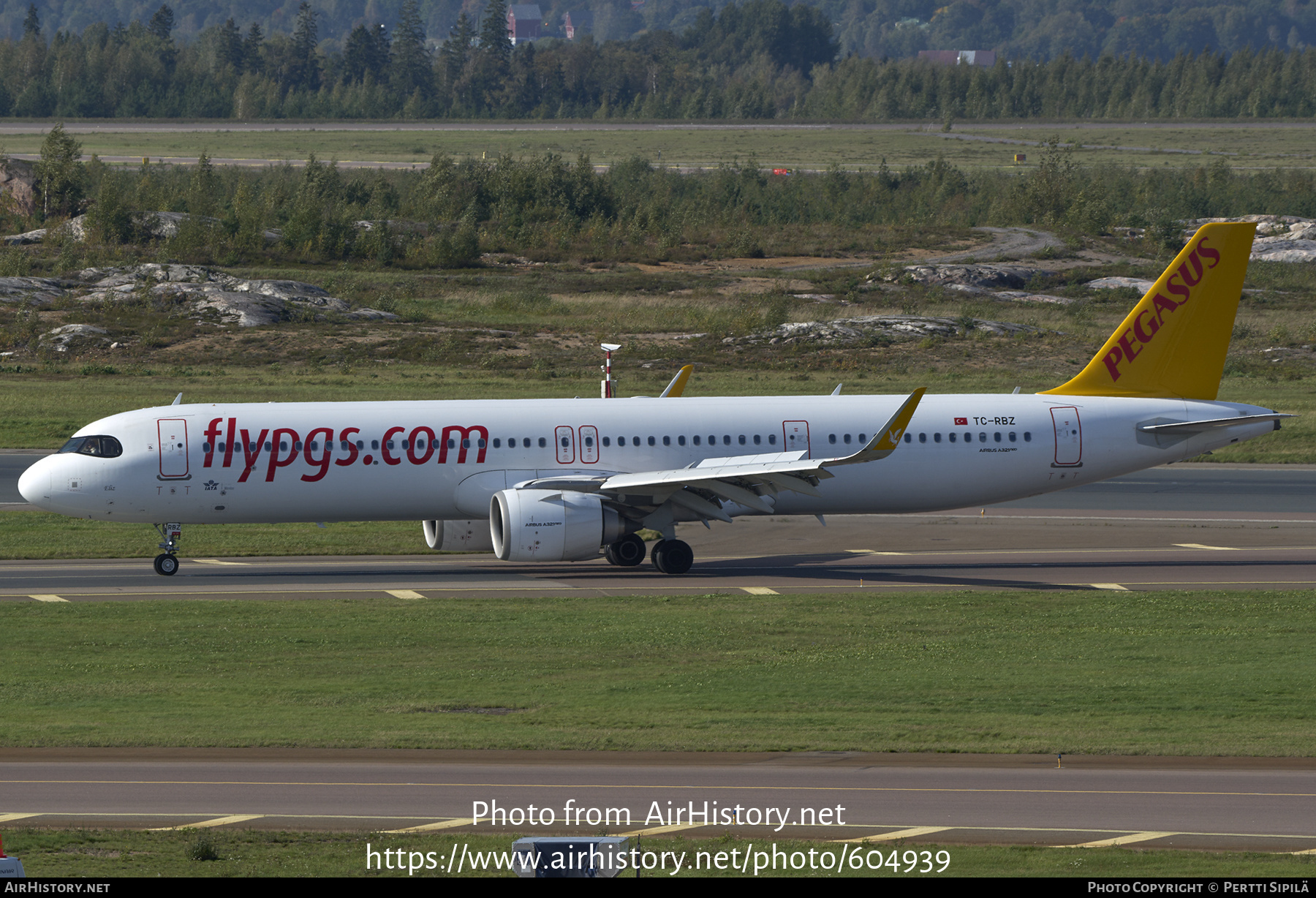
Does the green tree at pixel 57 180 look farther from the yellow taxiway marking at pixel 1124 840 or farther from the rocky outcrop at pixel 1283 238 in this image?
the yellow taxiway marking at pixel 1124 840

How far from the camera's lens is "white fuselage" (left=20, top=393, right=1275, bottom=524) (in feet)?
130

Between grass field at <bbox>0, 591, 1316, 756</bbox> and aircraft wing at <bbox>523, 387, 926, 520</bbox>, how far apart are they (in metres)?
3.53

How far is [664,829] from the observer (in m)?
18.5

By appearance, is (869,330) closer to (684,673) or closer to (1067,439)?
(1067,439)

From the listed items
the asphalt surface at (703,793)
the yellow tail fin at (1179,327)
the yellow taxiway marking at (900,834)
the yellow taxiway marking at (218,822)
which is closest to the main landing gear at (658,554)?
the yellow tail fin at (1179,327)

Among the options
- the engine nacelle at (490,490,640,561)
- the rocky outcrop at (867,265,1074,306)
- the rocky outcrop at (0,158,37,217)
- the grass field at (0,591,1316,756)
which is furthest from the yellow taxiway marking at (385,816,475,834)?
the rocky outcrop at (0,158,37,217)

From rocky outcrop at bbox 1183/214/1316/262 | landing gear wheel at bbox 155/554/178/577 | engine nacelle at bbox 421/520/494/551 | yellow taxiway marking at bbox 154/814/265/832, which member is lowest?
landing gear wheel at bbox 155/554/178/577

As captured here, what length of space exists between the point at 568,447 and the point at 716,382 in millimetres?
33352

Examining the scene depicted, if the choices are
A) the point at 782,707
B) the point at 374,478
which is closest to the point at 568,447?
the point at 374,478

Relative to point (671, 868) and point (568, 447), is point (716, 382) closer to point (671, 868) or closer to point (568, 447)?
point (568, 447)

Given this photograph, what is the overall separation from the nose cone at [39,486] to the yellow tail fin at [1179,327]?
27.1 meters

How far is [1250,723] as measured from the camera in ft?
79.7

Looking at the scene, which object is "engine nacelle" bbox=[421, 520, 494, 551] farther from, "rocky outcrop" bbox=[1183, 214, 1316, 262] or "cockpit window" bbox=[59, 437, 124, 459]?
"rocky outcrop" bbox=[1183, 214, 1316, 262]

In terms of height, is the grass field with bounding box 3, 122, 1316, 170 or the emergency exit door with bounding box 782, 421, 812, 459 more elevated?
the grass field with bounding box 3, 122, 1316, 170
